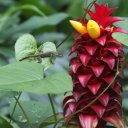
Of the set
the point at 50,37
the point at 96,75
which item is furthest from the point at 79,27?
the point at 50,37

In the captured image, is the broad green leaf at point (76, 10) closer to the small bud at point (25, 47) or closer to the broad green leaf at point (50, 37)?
the broad green leaf at point (50, 37)

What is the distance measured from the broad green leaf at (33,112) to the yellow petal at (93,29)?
265mm

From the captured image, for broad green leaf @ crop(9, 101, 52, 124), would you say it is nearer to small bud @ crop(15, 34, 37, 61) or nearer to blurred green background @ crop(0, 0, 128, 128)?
small bud @ crop(15, 34, 37, 61)

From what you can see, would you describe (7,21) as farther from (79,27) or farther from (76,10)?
(79,27)

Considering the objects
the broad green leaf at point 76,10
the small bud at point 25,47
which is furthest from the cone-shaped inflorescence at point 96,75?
the broad green leaf at point 76,10

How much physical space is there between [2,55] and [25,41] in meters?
1.07

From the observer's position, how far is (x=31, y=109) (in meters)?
1.14

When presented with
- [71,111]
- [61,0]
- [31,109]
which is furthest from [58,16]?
[71,111]

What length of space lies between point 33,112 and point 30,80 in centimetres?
28

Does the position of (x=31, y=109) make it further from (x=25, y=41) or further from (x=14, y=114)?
(x=25, y=41)

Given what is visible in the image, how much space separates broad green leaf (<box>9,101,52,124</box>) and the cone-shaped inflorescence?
15 centimetres

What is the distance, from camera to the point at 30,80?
2.84 feet

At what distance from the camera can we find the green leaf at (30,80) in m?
0.81

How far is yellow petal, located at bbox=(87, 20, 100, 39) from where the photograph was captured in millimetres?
939
